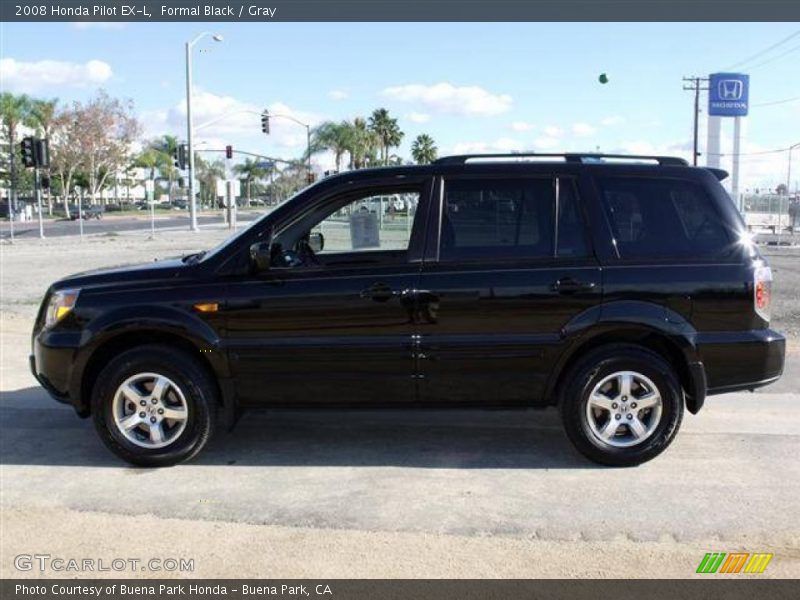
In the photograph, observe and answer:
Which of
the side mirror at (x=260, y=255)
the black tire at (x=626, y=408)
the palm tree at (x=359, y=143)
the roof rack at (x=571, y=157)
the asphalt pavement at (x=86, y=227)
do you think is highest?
the palm tree at (x=359, y=143)

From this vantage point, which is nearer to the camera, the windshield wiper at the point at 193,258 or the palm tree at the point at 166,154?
the windshield wiper at the point at 193,258

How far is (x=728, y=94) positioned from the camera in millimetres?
56750

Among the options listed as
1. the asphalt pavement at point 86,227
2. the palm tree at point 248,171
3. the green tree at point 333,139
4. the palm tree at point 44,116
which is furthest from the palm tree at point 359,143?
the palm tree at point 248,171

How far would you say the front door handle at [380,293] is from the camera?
4555 mm

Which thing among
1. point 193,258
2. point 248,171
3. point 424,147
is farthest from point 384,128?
point 193,258

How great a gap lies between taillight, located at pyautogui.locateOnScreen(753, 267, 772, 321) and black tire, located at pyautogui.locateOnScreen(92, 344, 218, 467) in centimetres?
351

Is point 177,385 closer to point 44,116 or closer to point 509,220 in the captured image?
point 509,220

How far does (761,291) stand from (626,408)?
113 cm

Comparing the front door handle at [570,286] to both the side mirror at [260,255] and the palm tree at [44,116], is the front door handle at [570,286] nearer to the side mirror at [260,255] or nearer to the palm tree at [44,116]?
the side mirror at [260,255]

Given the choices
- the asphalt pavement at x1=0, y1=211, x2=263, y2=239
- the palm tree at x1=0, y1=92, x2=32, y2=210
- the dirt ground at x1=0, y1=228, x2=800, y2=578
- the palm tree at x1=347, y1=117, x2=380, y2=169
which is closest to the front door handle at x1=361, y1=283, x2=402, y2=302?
the dirt ground at x1=0, y1=228, x2=800, y2=578

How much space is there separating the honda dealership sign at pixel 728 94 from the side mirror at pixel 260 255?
2339 inches

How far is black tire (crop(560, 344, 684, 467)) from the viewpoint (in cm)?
458

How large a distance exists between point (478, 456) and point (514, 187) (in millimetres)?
1811
